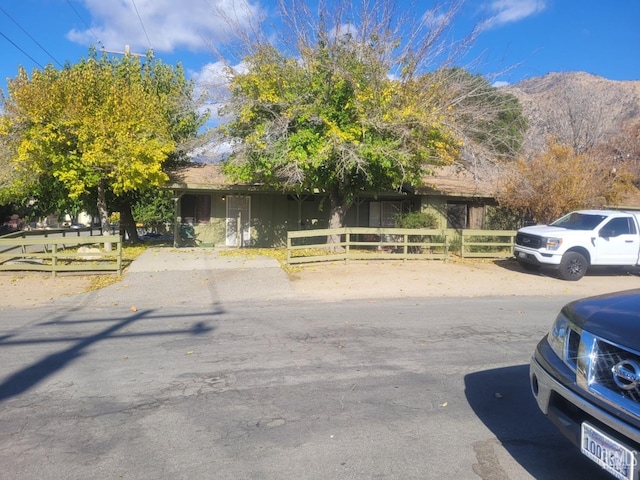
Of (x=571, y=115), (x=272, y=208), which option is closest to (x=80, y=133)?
(x=272, y=208)

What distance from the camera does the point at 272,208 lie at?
21234mm

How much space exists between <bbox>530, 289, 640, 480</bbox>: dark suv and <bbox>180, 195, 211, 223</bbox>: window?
18.6 meters

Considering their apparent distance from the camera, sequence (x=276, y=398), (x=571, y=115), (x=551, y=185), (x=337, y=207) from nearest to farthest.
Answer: (x=276, y=398)
(x=551, y=185)
(x=337, y=207)
(x=571, y=115)

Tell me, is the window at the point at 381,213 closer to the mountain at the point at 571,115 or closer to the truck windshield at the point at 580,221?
the truck windshield at the point at 580,221

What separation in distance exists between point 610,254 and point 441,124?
561 cm

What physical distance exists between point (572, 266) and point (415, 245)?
14.2 ft

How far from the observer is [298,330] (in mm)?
7293

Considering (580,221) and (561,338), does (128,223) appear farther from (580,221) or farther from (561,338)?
(561,338)

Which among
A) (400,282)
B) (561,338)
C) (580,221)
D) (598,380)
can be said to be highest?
(580,221)

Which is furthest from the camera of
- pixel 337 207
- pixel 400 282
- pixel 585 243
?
pixel 337 207

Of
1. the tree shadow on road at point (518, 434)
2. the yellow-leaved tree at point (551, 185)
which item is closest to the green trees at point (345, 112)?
the yellow-leaved tree at point (551, 185)

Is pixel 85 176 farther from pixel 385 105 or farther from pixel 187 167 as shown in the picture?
pixel 385 105

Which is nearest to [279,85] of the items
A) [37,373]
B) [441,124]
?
[441,124]

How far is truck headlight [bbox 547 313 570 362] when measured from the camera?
325 cm
